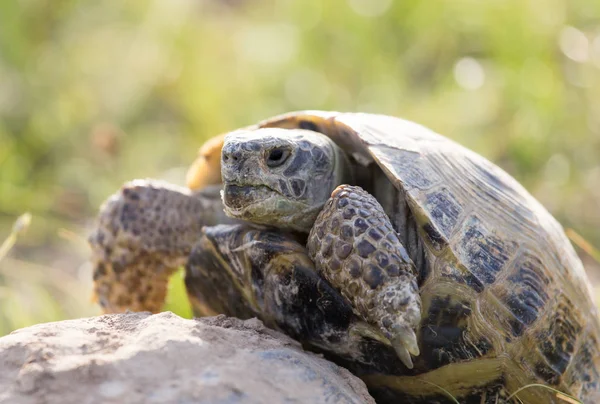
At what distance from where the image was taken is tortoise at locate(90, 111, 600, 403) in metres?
2.31

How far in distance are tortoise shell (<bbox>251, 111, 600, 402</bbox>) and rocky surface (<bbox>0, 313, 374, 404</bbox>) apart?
15.6 inches

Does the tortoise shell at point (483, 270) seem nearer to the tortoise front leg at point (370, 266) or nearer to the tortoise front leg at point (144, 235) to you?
the tortoise front leg at point (370, 266)

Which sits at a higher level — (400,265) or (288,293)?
(400,265)

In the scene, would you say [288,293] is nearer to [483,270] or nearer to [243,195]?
[243,195]

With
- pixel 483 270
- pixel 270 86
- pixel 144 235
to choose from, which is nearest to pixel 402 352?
pixel 483 270

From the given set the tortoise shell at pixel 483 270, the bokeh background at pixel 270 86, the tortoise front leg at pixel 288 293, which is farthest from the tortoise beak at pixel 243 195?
the bokeh background at pixel 270 86

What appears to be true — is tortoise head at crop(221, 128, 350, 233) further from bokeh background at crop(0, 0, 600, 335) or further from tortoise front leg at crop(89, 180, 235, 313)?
bokeh background at crop(0, 0, 600, 335)

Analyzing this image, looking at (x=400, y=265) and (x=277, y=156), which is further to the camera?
(x=277, y=156)

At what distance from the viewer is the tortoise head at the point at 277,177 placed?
8.01 feet

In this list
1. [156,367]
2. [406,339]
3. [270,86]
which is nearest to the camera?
[156,367]

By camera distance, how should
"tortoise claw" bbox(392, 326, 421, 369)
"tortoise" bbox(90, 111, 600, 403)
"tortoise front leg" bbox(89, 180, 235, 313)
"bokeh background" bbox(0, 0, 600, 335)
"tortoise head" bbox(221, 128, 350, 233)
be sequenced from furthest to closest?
"bokeh background" bbox(0, 0, 600, 335)
"tortoise front leg" bbox(89, 180, 235, 313)
"tortoise head" bbox(221, 128, 350, 233)
"tortoise" bbox(90, 111, 600, 403)
"tortoise claw" bbox(392, 326, 421, 369)

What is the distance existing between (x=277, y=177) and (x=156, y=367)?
821 millimetres

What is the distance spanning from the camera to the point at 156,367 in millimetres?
1901

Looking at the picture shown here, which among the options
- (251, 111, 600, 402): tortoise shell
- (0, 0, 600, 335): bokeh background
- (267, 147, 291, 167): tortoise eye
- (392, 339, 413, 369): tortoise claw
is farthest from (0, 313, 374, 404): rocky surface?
(0, 0, 600, 335): bokeh background
